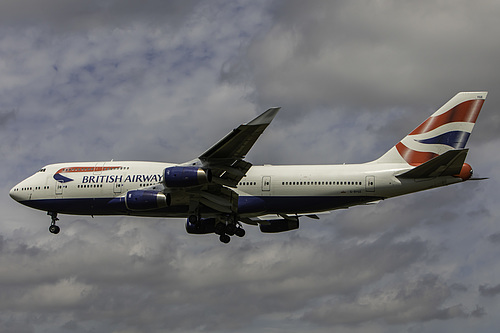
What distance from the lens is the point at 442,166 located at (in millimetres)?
42688

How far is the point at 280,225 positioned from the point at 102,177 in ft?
44.6

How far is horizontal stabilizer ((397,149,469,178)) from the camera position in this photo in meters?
41.1

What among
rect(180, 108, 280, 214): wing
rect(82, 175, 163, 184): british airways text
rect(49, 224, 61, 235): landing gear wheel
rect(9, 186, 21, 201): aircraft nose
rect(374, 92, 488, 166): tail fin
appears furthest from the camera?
rect(9, 186, 21, 201): aircraft nose

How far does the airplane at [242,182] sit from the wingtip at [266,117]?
1724mm

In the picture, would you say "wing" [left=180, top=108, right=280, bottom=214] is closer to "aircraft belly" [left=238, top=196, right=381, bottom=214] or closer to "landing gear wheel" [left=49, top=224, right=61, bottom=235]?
"aircraft belly" [left=238, top=196, right=381, bottom=214]

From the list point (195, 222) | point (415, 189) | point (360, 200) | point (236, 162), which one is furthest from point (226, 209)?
point (415, 189)

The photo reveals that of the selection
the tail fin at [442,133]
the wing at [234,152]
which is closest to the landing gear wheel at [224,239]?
the wing at [234,152]

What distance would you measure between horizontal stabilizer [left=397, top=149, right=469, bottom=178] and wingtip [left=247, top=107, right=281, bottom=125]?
402 inches

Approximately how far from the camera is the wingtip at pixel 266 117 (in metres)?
37.9

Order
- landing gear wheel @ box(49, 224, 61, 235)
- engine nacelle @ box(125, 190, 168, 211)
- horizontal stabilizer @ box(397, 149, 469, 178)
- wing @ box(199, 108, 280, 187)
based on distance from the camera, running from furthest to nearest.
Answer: landing gear wheel @ box(49, 224, 61, 235), engine nacelle @ box(125, 190, 168, 211), horizontal stabilizer @ box(397, 149, 469, 178), wing @ box(199, 108, 280, 187)

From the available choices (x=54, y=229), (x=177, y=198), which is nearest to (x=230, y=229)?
(x=177, y=198)

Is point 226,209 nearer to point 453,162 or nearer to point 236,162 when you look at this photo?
point 236,162

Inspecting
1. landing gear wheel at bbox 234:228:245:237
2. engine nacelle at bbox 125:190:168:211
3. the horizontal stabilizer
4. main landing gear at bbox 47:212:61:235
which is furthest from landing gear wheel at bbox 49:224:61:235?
the horizontal stabilizer

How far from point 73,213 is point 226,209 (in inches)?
447
